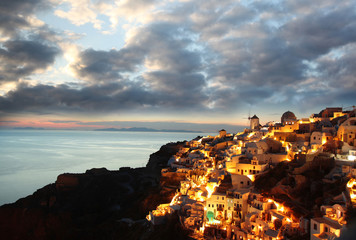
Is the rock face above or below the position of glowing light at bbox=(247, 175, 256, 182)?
below

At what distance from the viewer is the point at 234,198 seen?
2642 centimetres

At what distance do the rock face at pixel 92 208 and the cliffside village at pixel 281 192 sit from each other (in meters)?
4.60

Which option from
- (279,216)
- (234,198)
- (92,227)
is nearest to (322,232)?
(279,216)

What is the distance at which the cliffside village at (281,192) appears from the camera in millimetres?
20500

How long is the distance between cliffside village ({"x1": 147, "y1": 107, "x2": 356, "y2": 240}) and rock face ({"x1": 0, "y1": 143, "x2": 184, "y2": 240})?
15.1 feet

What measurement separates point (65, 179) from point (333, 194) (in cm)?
5553

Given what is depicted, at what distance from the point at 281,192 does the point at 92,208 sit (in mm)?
40953

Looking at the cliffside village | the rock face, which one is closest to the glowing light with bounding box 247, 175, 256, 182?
the cliffside village

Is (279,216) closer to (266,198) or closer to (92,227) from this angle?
(266,198)

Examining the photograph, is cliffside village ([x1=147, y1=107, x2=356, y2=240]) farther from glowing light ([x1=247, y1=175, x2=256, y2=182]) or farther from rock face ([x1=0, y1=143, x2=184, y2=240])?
rock face ([x1=0, y1=143, x2=184, y2=240])

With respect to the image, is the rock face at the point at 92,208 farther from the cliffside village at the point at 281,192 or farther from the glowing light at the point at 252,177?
the glowing light at the point at 252,177

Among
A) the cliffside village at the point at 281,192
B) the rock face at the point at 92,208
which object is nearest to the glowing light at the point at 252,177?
the cliffside village at the point at 281,192

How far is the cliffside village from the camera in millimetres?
20500

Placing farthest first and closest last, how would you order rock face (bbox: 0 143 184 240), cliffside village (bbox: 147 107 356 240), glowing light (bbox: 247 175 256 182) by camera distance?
1. rock face (bbox: 0 143 184 240)
2. glowing light (bbox: 247 175 256 182)
3. cliffside village (bbox: 147 107 356 240)
